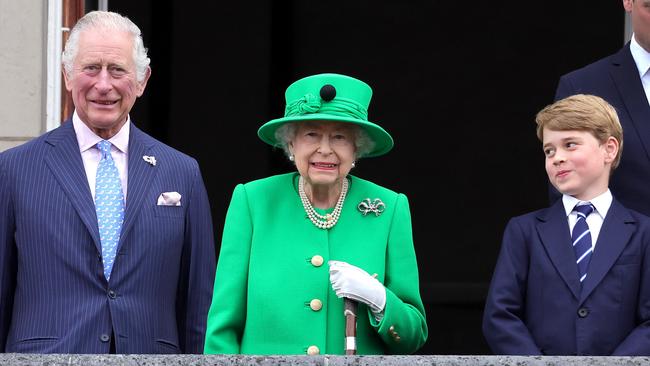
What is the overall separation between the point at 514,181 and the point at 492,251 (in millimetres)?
489

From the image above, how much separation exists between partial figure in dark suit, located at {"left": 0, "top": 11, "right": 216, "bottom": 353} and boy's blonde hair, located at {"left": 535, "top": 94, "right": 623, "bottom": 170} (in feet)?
3.45

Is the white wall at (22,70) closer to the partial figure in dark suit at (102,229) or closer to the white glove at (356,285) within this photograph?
the partial figure in dark suit at (102,229)

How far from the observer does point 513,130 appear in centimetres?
1066

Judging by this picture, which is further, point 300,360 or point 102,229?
point 102,229

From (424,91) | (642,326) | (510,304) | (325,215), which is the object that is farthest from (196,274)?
(424,91)

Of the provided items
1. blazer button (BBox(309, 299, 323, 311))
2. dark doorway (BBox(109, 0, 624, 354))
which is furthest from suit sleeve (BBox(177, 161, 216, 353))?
dark doorway (BBox(109, 0, 624, 354))

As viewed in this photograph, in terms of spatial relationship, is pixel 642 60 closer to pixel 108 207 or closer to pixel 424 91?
pixel 108 207

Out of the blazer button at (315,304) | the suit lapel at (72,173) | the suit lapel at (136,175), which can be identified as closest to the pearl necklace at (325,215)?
the blazer button at (315,304)

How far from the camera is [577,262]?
184 inches

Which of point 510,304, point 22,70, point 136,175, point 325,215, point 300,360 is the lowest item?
point 300,360

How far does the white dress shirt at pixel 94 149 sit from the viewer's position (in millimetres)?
4676

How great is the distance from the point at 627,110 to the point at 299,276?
1274 mm

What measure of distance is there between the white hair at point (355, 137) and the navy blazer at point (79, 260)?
364 mm

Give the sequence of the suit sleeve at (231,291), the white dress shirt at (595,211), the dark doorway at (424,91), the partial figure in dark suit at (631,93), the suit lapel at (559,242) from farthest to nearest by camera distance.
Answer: the dark doorway at (424,91) → the partial figure in dark suit at (631,93) → the white dress shirt at (595,211) → the suit lapel at (559,242) → the suit sleeve at (231,291)
